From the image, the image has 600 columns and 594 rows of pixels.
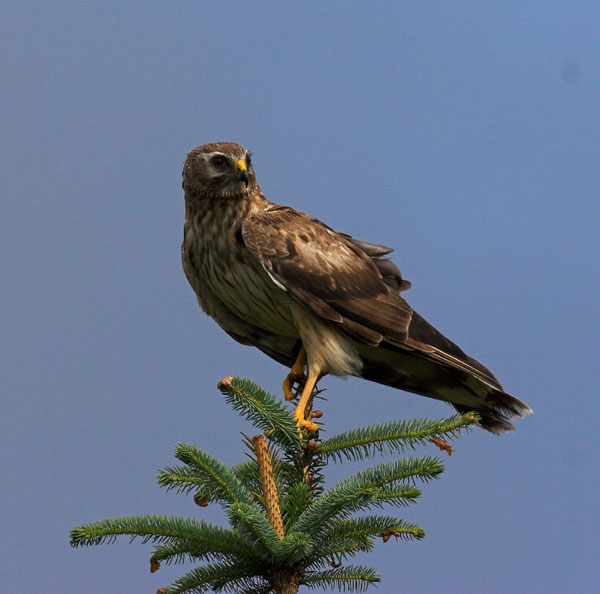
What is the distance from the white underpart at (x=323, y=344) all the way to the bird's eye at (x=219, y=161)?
1.16 metres

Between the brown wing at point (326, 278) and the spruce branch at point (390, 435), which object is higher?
the brown wing at point (326, 278)

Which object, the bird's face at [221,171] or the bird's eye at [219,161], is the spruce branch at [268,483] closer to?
the bird's face at [221,171]

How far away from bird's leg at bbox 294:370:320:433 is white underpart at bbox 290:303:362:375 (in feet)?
0.37

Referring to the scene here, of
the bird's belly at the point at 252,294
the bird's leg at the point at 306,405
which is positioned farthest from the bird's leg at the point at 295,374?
the bird's leg at the point at 306,405

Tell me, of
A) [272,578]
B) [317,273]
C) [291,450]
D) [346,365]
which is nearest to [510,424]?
[346,365]

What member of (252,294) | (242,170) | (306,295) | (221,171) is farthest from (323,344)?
(221,171)

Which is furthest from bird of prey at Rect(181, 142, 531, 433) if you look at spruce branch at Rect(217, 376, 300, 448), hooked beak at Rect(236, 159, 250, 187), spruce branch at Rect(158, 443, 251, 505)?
spruce branch at Rect(158, 443, 251, 505)

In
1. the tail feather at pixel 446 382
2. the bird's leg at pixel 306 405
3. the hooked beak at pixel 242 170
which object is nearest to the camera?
the bird's leg at pixel 306 405

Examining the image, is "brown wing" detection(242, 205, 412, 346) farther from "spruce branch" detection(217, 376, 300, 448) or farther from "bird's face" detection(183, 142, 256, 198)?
"spruce branch" detection(217, 376, 300, 448)

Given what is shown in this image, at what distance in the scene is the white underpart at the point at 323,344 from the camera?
204 inches

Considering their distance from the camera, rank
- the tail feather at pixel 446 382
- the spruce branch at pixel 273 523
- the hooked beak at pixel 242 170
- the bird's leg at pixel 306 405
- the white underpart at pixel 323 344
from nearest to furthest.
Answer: the spruce branch at pixel 273 523 → the bird's leg at pixel 306 405 → the white underpart at pixel 323 344 → the tail feather at pixel 446 382 → the hooked beak at pixel 242 170

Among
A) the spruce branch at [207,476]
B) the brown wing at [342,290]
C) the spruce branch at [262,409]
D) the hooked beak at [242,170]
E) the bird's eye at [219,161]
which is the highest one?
the bird's eye at [219,161]

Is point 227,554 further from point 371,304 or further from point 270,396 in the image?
point 371,304

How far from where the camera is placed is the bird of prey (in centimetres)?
527
